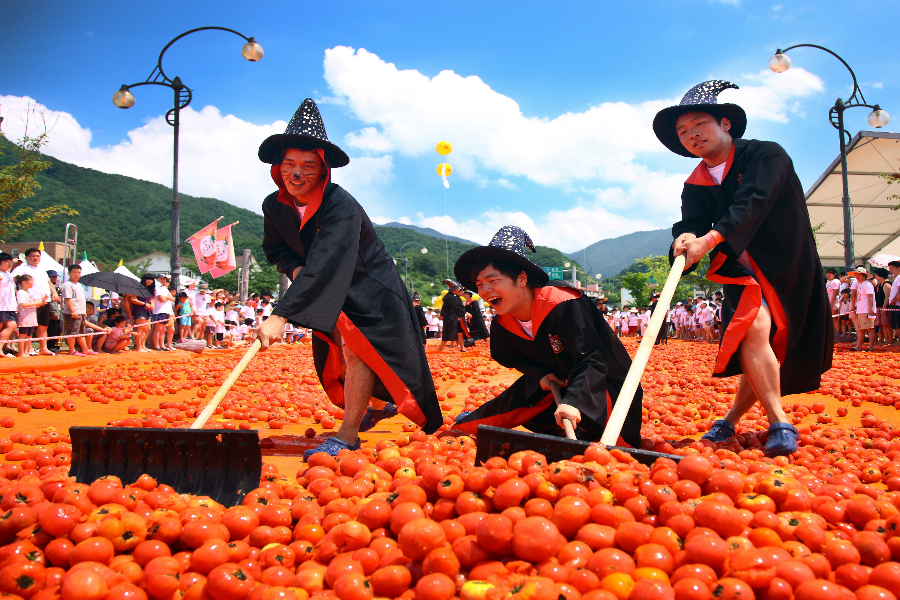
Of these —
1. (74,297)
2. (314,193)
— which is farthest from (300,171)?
(74,297)

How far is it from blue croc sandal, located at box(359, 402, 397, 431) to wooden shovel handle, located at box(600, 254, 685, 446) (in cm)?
210

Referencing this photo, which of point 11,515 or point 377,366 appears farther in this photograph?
point 377,366

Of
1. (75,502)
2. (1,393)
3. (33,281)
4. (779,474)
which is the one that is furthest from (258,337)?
(33,281)

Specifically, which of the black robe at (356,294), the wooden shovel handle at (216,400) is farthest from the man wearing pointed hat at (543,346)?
the wooden shovel handle at (216,400)

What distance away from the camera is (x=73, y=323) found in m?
11.6

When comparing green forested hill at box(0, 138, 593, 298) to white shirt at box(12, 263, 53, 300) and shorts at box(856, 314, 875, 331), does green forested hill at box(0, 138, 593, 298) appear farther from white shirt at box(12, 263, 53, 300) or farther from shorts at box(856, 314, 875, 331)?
shorts at box(856, 314, 875, 331)

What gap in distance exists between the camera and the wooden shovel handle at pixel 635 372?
7.92 feet

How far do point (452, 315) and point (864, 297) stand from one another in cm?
1010

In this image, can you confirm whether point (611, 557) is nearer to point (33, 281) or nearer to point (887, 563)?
point (887, 563)

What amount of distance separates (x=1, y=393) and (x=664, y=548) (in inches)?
279

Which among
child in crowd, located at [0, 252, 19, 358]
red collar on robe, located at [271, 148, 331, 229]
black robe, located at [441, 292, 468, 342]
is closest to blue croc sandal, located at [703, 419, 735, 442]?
red collar on robe, located at [271, 148, 331, 229]

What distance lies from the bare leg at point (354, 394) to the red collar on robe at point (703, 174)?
8.10 feet

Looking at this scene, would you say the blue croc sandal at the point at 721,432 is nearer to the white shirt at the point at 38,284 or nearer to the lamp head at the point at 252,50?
the white shirt at the point at 38,284

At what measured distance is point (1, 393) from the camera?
5.99 meters
